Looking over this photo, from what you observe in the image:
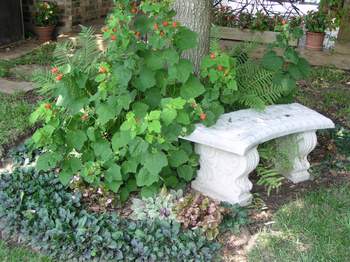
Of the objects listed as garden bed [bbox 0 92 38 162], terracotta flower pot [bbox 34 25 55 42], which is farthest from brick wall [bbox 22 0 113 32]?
garden bed [bbox 0 92 38 162]

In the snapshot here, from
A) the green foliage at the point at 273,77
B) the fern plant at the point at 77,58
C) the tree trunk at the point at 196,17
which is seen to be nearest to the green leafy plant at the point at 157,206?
the green foliage at the point at 273,77

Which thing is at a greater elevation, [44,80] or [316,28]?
[316,28]

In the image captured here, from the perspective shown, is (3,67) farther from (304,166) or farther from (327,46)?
(327,46)

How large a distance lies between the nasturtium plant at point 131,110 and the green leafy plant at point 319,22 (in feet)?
12.4

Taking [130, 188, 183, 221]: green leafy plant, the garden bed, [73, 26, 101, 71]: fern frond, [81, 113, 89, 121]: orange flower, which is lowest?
[130, 188, 183, 221]: green leafy plant

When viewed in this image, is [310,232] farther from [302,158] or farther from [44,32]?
[44,32]

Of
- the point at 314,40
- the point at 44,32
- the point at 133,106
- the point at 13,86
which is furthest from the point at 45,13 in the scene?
the point at 133,106

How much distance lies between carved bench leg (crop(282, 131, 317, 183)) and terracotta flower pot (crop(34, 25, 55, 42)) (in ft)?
16.7

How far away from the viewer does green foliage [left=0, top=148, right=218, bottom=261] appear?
8.12 ft

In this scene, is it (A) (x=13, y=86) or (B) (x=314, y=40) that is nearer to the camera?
(A) (x=13, y=86)

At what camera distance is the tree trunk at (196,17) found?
10.6 ft

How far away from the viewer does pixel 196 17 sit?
3.27 meters

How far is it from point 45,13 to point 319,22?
4096 millimetres

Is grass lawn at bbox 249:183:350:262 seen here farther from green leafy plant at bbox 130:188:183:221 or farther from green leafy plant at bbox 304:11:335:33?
green leafy plant at bbox 304:11:335:33
